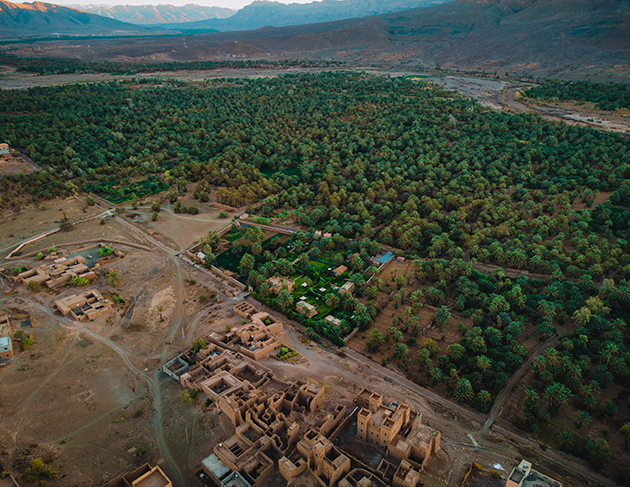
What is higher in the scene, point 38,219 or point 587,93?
point 587,93

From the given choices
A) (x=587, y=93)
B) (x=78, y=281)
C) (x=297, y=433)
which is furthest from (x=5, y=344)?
(x=587, y=93)

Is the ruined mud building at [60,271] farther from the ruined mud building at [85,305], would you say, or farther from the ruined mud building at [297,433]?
the ruined mud building at [297,433]

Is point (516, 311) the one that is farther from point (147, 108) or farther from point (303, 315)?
point (147, 108)

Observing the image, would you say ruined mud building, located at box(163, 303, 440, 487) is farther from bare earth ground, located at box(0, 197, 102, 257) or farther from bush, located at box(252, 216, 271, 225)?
bare earth ground, located at box(0, 197, 102, 257)

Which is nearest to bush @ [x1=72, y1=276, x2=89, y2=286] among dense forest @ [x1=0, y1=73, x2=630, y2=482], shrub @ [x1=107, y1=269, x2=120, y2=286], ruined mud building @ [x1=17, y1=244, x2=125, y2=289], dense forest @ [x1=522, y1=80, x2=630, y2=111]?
ruined mud building @ [x1=17, y1=244, x2=125, y2=289]

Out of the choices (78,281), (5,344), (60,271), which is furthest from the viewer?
(60,271)

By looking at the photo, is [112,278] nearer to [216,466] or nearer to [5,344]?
[5,344]
